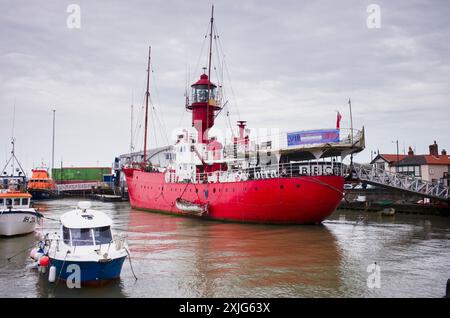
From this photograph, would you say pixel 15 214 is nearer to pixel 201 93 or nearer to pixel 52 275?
pixel 52 275

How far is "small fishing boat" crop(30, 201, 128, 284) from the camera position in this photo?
14.3m

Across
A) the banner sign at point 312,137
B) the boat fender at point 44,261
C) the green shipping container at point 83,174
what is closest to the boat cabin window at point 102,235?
the boat fender at point 44,261

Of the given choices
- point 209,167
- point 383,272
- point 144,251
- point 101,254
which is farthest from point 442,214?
point 101,254

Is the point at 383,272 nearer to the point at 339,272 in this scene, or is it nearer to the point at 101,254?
the point at 339,272

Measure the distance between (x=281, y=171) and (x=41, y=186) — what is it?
69065 mm

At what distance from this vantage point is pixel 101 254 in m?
14.4

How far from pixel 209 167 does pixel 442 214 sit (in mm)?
23608

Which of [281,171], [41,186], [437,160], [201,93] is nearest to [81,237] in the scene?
[281,171]

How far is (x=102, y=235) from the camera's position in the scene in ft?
51.1

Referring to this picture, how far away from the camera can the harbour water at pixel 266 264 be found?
14258 mm

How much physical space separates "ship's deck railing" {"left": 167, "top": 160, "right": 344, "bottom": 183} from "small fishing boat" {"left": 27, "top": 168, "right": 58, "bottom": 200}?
51.7 m

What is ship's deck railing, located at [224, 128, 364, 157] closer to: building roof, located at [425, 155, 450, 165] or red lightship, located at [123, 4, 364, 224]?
red lightship, located at [123, 4, 364, 224]

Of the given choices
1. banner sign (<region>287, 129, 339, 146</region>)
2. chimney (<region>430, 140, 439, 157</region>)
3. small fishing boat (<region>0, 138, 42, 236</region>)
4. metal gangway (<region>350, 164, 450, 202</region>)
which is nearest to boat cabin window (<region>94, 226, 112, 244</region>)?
small fishing boat (<region>0, 138, 42, 236</region>)
